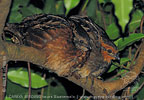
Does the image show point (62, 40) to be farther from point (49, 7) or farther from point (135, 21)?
point (49, 7)

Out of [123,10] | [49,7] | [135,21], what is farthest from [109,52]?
[123,10]

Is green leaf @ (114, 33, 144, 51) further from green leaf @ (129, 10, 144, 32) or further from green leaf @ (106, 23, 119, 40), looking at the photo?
green leaf @ (129, 10, 144, 32)

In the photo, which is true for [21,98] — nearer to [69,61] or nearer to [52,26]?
[69,61]

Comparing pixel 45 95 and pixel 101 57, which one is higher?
pixel 101 57

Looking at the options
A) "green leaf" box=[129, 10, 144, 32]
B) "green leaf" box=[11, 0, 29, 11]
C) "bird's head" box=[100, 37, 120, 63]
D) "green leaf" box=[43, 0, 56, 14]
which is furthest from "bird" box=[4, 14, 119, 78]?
"green leaf" box=[11, 0, 29, 11]

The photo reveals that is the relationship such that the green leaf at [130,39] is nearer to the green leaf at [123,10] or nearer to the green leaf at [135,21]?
the green leaf at [135,21]

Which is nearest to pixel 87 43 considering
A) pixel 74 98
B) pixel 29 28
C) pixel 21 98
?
pixel 29 28
